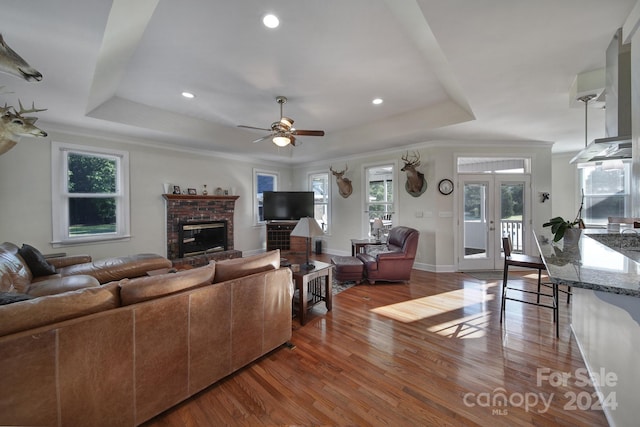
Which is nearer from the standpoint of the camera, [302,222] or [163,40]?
[163,40]

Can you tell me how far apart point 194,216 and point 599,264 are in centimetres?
595

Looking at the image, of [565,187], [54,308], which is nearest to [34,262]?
[54,308]

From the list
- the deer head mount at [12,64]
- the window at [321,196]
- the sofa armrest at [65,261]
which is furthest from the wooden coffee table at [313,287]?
the window at [321,196]

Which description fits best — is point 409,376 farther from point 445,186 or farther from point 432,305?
point 445,186

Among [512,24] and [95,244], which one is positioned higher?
[512,24]

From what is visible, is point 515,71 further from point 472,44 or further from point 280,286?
point 280,286

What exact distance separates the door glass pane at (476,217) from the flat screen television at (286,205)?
3.70 metres

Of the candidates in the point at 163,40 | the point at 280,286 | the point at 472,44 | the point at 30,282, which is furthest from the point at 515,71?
the point at 30,282

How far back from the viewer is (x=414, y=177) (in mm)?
5023

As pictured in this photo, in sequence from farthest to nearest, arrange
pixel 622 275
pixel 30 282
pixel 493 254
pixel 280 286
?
pixel 493 254
pixel 30 282
pixel 280 286
pixel 622 275

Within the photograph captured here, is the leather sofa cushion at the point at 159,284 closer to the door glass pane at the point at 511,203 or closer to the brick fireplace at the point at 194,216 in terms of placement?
the brick fireplace at the point at 194,216

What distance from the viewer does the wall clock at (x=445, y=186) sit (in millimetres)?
4941

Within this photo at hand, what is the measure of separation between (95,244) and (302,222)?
13.0 feet

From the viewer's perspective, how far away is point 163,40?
2.40m
